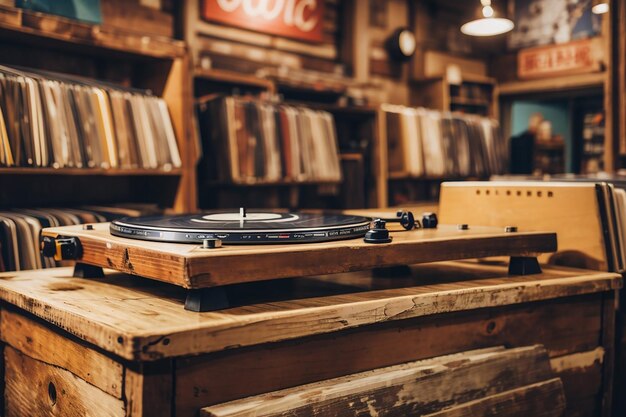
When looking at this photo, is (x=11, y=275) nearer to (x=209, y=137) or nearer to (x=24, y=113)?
(x=24, y=113)

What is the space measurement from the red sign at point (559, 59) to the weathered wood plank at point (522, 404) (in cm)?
496

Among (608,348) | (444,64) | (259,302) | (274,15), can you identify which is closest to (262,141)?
(274,15)

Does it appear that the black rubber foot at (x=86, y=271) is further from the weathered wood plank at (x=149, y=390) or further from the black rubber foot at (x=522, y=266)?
the black rubber foot at (x=522, y=266)

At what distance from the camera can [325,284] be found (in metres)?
1.22

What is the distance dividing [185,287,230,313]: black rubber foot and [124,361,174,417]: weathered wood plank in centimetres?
11

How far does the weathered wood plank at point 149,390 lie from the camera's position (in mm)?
802

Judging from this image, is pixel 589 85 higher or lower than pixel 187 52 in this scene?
higher

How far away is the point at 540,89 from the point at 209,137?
3878mm

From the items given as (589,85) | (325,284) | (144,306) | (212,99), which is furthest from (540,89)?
(144,306)

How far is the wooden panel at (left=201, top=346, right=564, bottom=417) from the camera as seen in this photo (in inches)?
35.0

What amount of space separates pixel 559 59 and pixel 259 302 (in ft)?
18.0

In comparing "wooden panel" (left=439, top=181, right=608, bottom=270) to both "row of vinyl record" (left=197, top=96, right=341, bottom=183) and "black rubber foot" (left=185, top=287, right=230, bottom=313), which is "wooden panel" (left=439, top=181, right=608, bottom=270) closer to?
"black rubber foot" (left=185, top=287, right=230, bottom=313)

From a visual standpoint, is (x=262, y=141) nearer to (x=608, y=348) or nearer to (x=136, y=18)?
(x=136, y=18)

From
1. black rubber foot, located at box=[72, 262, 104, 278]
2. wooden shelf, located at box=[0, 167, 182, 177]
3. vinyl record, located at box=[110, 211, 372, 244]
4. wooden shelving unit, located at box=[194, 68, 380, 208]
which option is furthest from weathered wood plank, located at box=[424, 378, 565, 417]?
wooden shelving unit, located at box=[194, 68, 380, 208]
